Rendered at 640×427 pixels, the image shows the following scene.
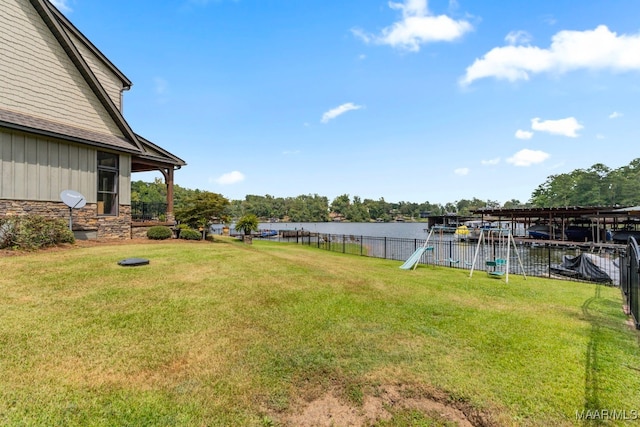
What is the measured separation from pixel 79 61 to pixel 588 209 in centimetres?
3601

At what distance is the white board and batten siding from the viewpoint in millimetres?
9180

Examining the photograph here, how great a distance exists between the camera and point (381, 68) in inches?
616

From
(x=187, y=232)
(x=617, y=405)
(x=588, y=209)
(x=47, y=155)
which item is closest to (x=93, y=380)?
(x=617, y=405)

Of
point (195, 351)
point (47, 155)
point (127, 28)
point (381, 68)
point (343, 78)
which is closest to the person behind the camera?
point (195, 351)

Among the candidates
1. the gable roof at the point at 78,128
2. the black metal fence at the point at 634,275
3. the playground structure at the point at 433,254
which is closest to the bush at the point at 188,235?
the gable roof at the point at 78,128

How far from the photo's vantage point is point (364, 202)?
153 metres

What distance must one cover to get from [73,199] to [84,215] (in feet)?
3.54

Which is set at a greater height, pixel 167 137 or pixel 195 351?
pixel 167 137

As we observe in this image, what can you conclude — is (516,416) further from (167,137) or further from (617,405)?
(167,137)

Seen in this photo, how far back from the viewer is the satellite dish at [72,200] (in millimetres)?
10164

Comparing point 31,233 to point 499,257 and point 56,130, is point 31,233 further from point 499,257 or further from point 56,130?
point 499,257

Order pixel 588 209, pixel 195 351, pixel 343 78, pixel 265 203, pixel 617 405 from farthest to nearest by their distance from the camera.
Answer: pixel 265 203 → pixel 588 209 → pixel 343 78 → pixel 195 351 → pixel 617 405

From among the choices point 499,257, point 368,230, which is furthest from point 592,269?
point 368,230

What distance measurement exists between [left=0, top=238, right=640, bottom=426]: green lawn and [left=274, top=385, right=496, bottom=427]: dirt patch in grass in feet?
0.05
